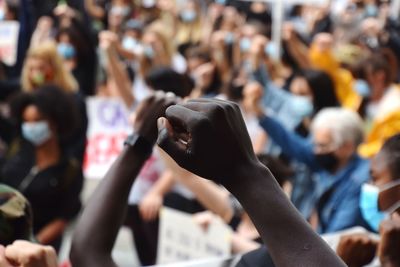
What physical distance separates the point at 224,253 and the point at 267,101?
302 centimetres

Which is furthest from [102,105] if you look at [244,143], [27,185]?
[244,143]

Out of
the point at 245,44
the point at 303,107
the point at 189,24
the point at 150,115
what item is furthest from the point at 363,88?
the point at 189,24

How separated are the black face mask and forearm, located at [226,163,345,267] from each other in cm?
238

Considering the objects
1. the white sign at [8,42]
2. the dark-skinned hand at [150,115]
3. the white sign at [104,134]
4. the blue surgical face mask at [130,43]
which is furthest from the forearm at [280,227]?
the blue surgical face mask at [130,43]

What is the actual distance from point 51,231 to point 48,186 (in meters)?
0.22

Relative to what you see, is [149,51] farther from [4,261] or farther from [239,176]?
[239,176]

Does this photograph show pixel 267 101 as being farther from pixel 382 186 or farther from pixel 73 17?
pixel 382 186

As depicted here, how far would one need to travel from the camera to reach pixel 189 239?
10.4 ft

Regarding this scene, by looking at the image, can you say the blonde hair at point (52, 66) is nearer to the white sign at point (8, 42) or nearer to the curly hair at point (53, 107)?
the curly hair at point (53, 107)

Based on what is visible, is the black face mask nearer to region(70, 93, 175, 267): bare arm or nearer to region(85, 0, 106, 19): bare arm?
region(70, 93, 175, 267): bare arm

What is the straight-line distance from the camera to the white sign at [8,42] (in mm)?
7332

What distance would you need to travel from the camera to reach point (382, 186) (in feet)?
8.29

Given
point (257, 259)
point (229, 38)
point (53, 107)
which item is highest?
point (257, 259)

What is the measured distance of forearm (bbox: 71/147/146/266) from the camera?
1.67m
